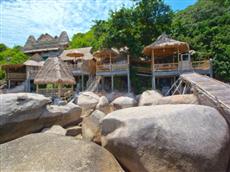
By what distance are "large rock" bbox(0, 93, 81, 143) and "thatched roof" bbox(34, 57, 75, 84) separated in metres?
9.82

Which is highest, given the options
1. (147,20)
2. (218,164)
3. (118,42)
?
(147,20)

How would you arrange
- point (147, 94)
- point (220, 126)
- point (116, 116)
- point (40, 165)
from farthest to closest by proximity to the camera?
point (147, 94)
point (116, 116)
point (220, 126)
point (40, 165)

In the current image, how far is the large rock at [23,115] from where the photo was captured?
28.2 feet

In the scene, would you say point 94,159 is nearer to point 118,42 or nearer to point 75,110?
point 75,110

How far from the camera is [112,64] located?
939 inches

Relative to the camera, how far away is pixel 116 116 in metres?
6.06

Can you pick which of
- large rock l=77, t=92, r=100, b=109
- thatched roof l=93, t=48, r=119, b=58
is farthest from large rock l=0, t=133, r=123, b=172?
thatched roof l=93, t=48, r=119, b=58

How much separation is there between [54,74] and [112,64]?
225 inches

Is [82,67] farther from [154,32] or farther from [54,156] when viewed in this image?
[54,156]

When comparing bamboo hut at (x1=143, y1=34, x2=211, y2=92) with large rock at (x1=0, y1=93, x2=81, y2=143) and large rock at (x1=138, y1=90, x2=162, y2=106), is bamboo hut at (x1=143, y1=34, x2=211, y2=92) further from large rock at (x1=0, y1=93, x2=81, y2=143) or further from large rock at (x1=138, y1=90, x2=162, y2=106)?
large rock at (x1=0, y1=93, x2=81, y2=143)

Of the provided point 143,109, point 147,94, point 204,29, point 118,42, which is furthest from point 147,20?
point 143,109

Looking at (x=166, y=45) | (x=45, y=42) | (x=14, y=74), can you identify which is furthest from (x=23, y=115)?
(x=45, y=42)

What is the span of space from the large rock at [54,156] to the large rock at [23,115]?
3.53 m

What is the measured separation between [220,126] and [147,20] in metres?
21.3
